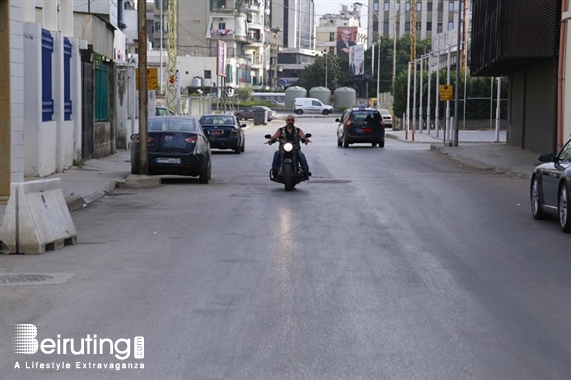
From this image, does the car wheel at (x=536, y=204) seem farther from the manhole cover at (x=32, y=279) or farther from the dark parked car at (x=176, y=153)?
the dark parked car at (x=176, y=153)

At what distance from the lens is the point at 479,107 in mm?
70000

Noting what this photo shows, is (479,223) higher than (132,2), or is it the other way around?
(132,2)

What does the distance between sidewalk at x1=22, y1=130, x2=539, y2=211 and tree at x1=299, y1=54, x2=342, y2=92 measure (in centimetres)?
11146

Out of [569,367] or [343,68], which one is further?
[343,68]

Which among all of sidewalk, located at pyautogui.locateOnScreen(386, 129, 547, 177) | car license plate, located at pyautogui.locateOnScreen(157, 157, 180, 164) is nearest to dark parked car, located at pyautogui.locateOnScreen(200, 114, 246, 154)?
sidewalk, located at pyautogui.locateOnScreen(386, 129, 547, 177)

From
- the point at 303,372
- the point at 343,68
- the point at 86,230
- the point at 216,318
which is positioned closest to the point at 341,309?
the point at 216,318

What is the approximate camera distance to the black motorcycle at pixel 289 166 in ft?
69.2

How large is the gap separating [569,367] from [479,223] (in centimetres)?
891

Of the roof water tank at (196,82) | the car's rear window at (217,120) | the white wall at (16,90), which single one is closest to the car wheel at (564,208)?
the white wall at (16,90)

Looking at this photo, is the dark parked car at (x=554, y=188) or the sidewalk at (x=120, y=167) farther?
the sidewalk at (x=120, y=167)

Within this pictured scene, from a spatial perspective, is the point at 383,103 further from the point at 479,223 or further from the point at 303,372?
the point at 303,372

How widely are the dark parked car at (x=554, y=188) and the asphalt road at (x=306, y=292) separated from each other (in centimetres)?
30

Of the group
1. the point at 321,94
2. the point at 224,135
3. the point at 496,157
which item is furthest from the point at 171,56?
the point at 321,94

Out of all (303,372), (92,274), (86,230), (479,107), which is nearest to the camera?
(303,372)
